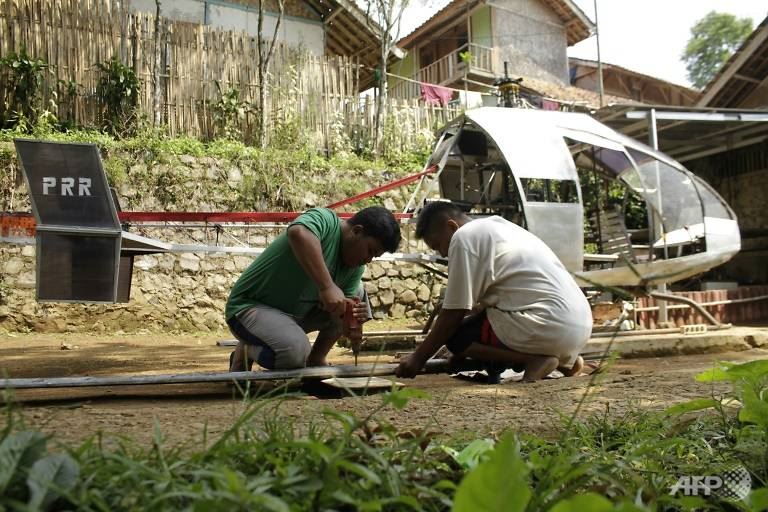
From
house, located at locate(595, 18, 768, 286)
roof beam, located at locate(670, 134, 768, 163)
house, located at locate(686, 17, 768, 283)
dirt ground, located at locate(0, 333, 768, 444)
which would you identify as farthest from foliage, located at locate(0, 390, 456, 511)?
roof beam, located at locate(670, 134, 768, 163)

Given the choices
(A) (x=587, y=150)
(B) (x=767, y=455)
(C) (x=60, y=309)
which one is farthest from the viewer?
(A) (x=587, y=150)

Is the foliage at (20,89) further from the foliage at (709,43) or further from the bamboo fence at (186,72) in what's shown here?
the foliage at (709,43)

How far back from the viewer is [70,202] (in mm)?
4098

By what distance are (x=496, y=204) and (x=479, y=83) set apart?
597 inches

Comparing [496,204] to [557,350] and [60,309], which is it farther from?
[60,309]

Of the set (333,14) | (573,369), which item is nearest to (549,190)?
(573,369)

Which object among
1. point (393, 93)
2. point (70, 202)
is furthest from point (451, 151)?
point (393, 93)

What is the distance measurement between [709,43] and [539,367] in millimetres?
51030

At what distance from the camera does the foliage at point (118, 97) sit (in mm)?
10445

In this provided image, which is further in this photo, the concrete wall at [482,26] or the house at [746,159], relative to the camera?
the concrete wall at [482,26]

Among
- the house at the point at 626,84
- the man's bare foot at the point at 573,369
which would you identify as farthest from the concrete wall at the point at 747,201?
the house at the point at 626,84

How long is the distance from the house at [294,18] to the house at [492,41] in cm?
664

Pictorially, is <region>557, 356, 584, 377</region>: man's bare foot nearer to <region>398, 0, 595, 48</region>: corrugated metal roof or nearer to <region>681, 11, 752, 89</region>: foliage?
<region>398, 0, 595, 48</region>: corrugated metal roof

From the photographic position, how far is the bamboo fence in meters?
10.5
